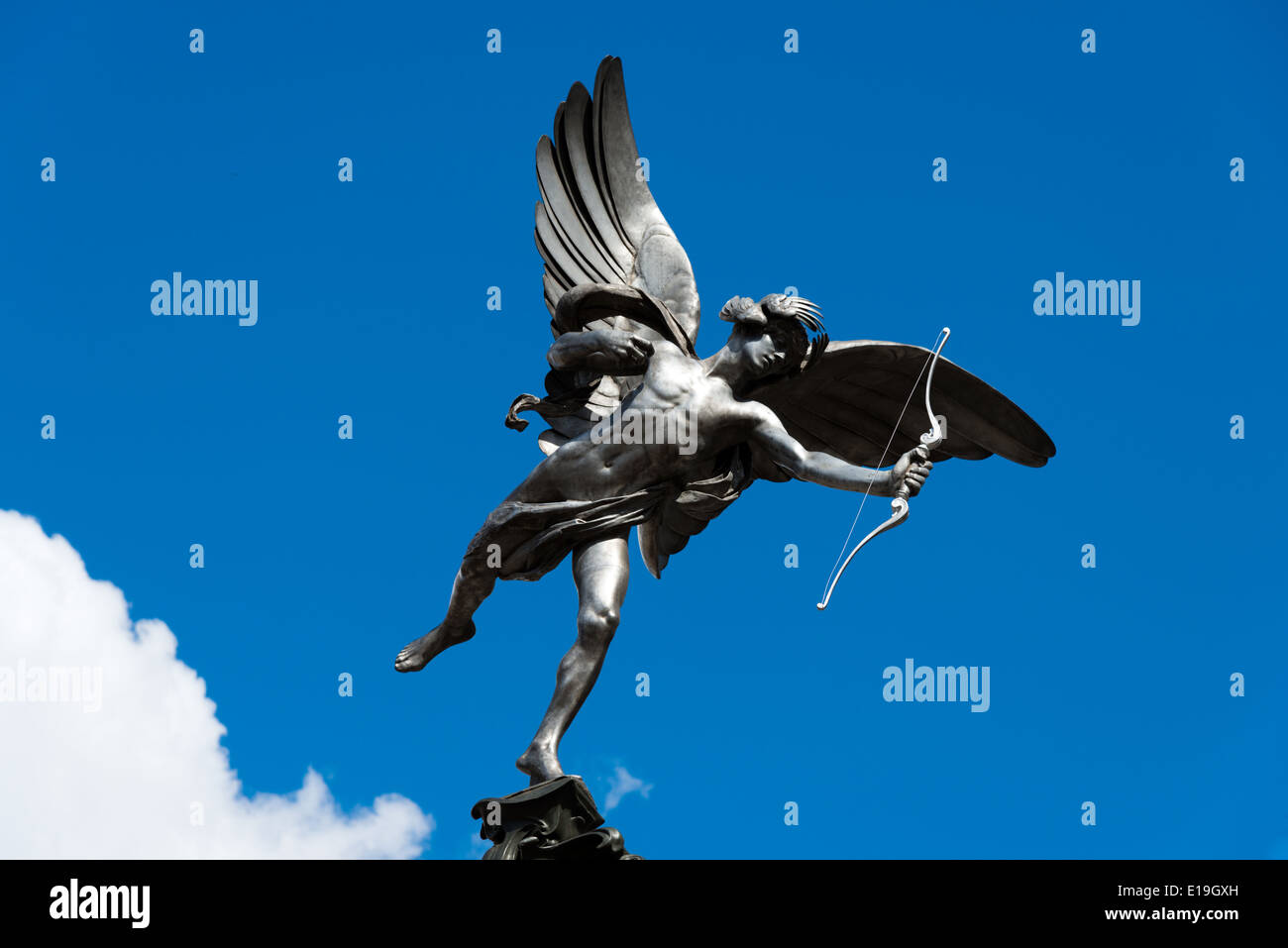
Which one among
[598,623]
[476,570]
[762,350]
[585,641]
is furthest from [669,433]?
[476,570]

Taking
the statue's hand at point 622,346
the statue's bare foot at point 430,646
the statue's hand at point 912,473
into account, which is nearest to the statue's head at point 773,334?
the statue's hand at point 622,346

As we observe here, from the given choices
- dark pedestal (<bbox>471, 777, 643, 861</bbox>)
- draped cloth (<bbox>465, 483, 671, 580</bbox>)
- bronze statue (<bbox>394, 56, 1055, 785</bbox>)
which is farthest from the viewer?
draped cloth (<bbox>465, 483, 671, 580</bbox>)

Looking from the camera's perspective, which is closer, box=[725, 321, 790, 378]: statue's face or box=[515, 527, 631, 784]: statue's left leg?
box=[515, 527, 631, 784]: statue's left leg

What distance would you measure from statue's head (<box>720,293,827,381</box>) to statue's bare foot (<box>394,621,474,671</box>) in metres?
2.63

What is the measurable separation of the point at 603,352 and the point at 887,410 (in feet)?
7.63

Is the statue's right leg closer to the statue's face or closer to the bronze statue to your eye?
the bronze statue

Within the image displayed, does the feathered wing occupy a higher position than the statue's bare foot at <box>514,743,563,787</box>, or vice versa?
the feathered wing

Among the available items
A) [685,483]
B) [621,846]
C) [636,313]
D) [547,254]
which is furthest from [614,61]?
[621,846]

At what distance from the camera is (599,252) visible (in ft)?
46.6

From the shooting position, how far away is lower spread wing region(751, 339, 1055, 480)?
43.1ft

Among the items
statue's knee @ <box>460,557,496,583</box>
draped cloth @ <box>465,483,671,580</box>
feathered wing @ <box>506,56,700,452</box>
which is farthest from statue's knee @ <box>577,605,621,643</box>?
feathered wing @ <box>506,56,700,452</box>
